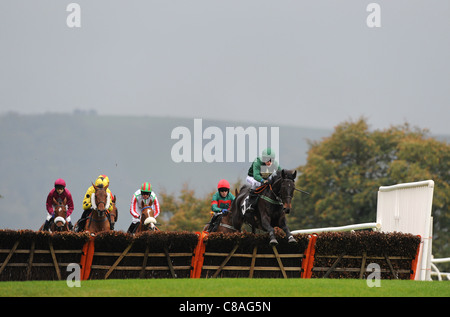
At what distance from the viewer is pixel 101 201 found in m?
18.2

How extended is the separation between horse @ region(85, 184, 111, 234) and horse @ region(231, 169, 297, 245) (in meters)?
3.16

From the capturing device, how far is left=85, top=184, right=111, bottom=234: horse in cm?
1825

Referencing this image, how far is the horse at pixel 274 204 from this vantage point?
1712 cm

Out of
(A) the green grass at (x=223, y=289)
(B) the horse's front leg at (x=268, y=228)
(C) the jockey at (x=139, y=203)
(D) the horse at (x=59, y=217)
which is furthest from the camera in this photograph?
(C) the jockey at (x=139, y=203)

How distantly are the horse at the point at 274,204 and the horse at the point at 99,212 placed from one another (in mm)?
3163

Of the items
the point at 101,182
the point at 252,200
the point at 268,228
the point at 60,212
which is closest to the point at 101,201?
the point at 101,182

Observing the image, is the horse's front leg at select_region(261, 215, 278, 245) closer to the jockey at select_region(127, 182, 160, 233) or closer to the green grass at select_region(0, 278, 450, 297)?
the green grass at select_region(0, 278, 450, 297)

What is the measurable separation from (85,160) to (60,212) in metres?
116

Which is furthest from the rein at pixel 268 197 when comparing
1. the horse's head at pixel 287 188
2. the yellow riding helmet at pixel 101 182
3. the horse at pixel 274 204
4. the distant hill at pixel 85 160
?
the distant hill at pixel 85 160

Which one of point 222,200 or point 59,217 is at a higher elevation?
point 222,200

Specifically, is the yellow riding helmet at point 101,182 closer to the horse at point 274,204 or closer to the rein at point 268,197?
the horse at point 274,204

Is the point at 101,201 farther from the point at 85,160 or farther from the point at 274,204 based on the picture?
the point at 85,160

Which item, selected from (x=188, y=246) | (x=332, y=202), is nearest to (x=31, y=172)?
(x=332, y=202)
